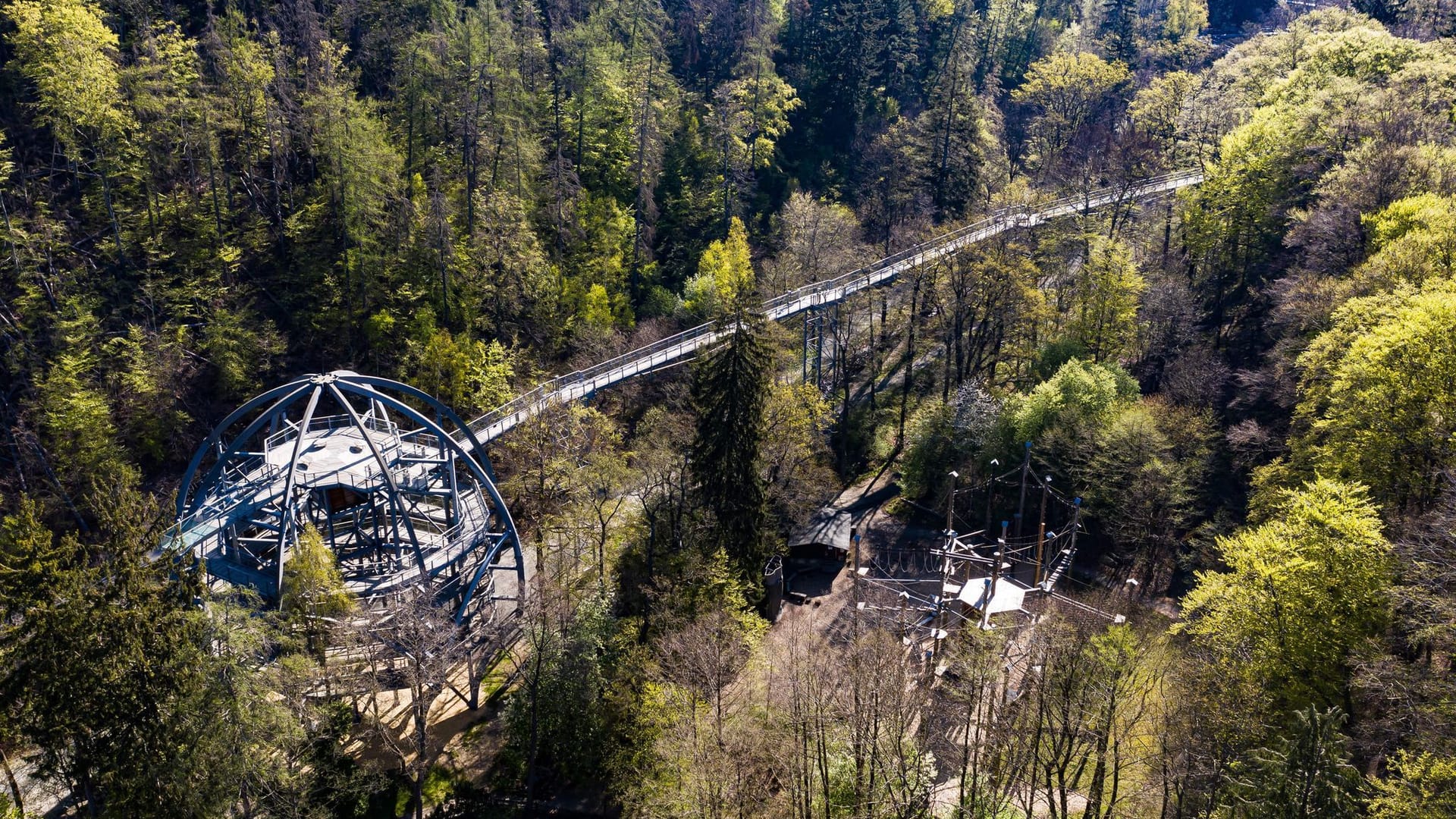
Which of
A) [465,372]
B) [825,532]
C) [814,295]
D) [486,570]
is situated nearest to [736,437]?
[825,532]

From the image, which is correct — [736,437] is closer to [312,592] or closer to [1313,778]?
[312,592]

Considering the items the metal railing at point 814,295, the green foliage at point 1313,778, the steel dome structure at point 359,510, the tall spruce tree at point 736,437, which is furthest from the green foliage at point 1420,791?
the metal railing at point 814,295

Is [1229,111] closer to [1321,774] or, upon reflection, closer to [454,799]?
[1321,774]

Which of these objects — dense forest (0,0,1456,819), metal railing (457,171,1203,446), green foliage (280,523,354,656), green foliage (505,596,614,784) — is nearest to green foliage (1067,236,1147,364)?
dense forest (0,0,1456,819)

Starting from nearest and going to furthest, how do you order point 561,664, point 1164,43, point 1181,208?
1. point 561,664
2. point 1181,208
3. point 1164,43

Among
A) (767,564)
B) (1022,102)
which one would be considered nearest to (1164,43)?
(1022,102)

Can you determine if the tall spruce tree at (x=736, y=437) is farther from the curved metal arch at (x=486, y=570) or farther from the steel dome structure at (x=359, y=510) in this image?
the steel dome structure at (x=359, y=510)

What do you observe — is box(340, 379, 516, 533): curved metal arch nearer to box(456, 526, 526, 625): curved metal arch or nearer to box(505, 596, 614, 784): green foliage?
box(456, 526, 526, 625): curved metal arch
